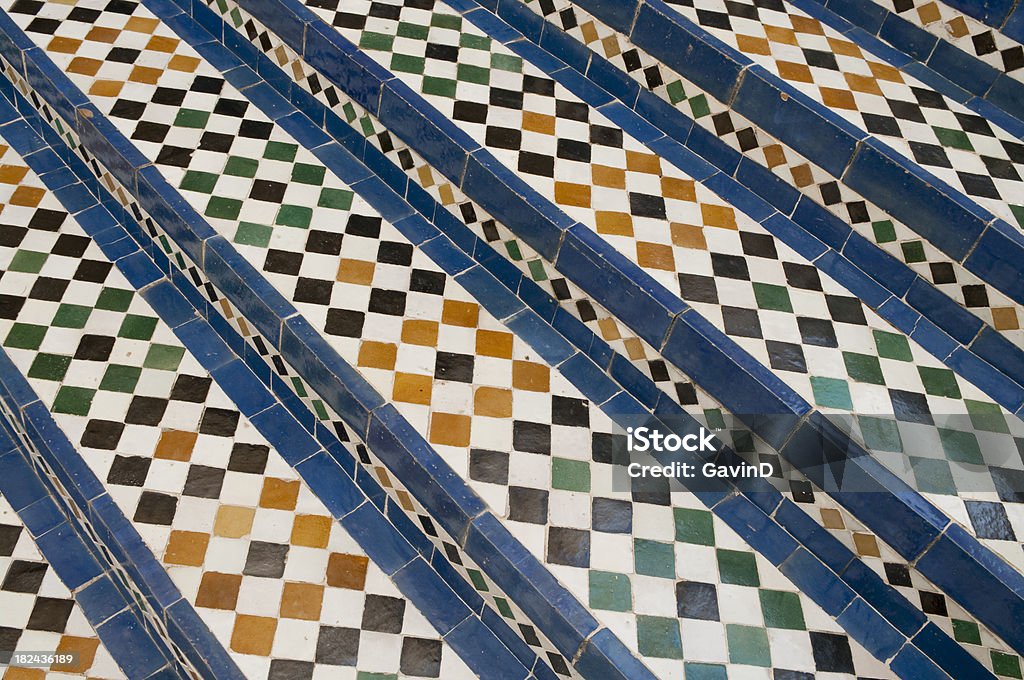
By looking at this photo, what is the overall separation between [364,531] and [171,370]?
2.69ft

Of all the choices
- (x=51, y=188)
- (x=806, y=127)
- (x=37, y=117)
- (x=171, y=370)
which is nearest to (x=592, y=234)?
(x=806, y=127)

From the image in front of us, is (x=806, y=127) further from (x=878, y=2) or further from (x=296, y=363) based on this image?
(x=296, y=363)

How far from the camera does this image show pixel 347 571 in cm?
285

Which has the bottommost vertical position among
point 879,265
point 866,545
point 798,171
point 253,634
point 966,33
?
point 253,634

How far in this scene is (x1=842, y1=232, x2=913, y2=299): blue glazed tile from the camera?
3188mm

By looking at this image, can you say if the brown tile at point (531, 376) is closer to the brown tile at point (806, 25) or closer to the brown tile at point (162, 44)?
the brown tile at point (806, 25)

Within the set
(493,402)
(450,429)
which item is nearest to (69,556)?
(450,429)

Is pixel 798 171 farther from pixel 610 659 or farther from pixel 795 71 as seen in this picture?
pixel 610 659

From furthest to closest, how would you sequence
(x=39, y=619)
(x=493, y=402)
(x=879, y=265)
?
(x=879, y=265) → (x=493, y=402) → (x=39, y=619)

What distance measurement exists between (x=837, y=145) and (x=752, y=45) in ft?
1.74

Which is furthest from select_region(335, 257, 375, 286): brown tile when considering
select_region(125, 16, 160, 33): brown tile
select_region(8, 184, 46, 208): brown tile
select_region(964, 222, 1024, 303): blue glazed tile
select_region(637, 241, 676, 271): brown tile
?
select_region(964, 222, 1024, 303): blue glazed tile

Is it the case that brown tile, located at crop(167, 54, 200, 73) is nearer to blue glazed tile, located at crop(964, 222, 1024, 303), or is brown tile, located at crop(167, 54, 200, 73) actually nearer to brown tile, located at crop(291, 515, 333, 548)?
brown tile, located at crop(291, 515, 333, 548)

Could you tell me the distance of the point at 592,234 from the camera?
3.15m

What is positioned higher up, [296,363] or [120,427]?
[296,363]
